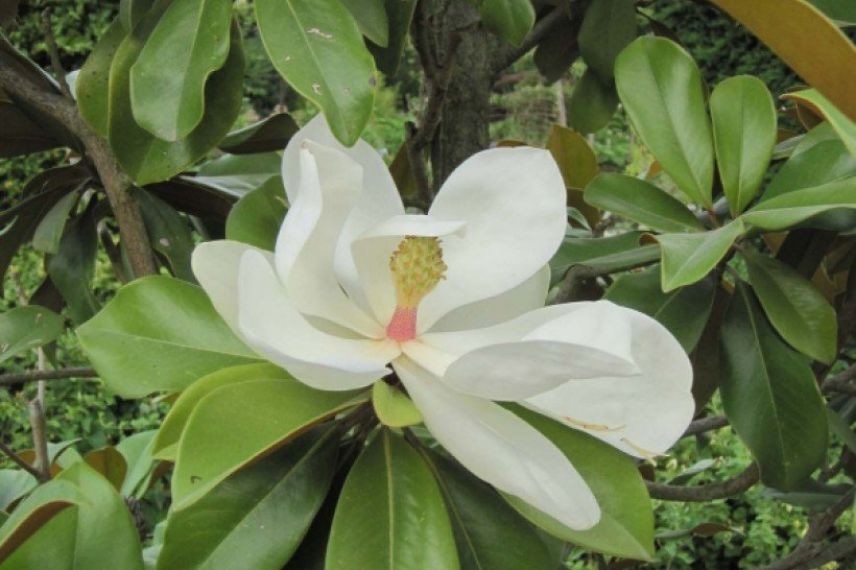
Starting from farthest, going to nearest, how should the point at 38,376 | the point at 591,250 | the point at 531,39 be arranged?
the point at 531,39
the point at 38,376
the point at 591,250

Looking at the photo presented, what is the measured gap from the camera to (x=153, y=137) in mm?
825

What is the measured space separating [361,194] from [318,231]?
2.1 inches

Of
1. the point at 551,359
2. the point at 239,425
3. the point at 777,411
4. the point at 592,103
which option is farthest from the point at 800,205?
the point at 592,103

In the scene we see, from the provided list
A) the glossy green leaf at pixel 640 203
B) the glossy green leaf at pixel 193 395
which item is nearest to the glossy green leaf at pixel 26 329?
the glossy green leaf at pixel 193 395

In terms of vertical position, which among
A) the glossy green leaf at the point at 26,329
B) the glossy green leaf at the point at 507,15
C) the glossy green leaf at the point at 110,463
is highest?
the glossy green leaf at the point at 507,15

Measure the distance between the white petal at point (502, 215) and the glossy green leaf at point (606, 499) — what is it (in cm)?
9

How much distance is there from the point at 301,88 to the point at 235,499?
Result: 0.89 ft

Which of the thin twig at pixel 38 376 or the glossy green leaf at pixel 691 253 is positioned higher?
the glossy green leaf at pixel 691 253

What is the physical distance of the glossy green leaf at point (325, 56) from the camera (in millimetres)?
702

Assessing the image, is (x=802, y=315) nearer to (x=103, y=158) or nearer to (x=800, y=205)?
(x=800, y=205)

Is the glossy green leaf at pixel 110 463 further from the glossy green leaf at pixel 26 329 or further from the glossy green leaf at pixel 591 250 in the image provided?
the glossy green leaf at pixel 591 250

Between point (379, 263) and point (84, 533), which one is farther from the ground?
point (379, 263)

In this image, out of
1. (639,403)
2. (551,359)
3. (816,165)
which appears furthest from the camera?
(816,165)

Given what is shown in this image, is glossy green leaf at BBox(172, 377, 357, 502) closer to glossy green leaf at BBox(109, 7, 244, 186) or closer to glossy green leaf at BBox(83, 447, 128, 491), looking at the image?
glossy green leaf at BBox(109, 7, 244, 186)
